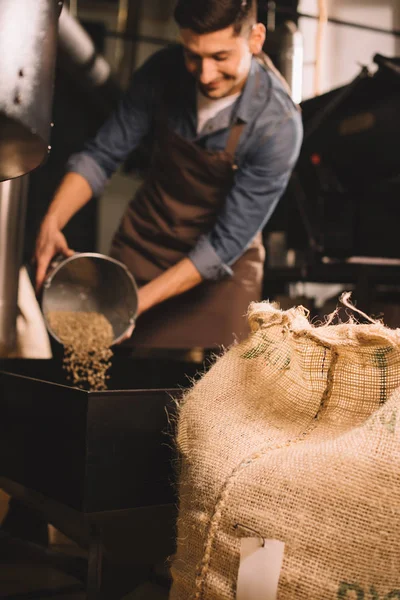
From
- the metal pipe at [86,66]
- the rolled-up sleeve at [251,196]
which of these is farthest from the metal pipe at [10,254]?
the metal pipe at [86,66]

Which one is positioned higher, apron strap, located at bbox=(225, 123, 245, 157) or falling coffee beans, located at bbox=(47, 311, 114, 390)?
apron strap, located at bbox=(225, 123, 245, 157)

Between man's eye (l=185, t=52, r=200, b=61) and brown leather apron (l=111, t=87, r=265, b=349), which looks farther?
brown leather apron (l=111, t=87, r=265, b=349)

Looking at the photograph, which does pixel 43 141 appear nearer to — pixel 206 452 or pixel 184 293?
pixel 206 452

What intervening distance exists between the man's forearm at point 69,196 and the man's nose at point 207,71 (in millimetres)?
406

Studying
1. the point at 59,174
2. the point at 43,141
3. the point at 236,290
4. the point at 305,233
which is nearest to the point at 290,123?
the point at 236,290

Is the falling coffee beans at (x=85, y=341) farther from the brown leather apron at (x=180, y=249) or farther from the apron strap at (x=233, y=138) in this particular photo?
the apron strap at (x=233, y=138)

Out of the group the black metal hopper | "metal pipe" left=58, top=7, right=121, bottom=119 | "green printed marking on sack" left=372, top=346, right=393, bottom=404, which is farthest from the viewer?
"metal pipe" left=58, top=7, right=121, bottom=119

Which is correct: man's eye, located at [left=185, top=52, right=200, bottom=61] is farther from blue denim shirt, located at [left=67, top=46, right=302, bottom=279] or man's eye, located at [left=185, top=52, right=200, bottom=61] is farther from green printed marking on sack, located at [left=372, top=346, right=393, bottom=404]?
green printed marking on sack, located at [left=372, top=346, right=393, bottom=404]

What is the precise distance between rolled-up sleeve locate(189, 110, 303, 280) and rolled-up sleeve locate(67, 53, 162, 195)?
0.31 metres

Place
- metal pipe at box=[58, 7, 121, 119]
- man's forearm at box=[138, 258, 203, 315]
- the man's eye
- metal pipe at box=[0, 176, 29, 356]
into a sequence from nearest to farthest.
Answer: the man's eye, man's forearm at box=[138, 258, 203, 315], metal pipe at box=[0, 176, 29, 356], metal pipe at box=[58, 7, 121, 119]

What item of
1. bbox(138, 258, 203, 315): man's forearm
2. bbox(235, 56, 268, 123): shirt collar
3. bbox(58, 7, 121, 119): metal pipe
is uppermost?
bbox(58, 7, 121, 119): metal pipe

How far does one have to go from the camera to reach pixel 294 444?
0.86 meters

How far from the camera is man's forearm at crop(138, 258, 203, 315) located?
5.59 ft

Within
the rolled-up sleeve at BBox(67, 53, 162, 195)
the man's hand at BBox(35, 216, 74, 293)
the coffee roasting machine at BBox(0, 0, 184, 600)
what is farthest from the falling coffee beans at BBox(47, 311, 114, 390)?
the rolled-up sleeve at BBox(67, 53, 162, 195)
